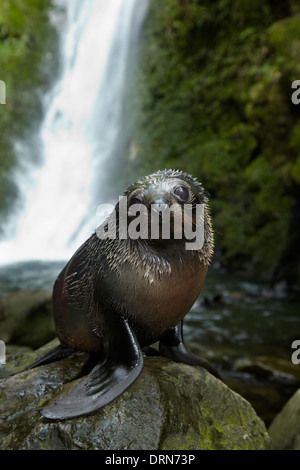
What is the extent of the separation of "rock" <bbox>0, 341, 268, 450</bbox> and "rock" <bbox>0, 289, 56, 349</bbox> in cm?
220

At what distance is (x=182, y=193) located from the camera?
1863 mm

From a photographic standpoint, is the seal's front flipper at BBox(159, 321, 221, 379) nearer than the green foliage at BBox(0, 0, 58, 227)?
Yes

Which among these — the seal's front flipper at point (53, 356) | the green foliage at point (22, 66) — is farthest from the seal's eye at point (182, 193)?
the green foliage at point (22, 66)

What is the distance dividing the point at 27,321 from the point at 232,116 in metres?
9.30

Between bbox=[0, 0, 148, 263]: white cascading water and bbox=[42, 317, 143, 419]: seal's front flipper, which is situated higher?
bbox=[0, 0, 148, 263]: white cascading water

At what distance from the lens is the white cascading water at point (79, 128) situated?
14180mm

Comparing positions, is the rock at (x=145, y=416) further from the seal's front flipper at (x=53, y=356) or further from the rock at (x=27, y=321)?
the rock at (x=27, y=321)

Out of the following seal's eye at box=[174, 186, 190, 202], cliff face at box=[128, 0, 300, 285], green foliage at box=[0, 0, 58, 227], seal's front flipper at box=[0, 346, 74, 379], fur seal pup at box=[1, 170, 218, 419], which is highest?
green foliage at box=[0, 0, 58, 227]

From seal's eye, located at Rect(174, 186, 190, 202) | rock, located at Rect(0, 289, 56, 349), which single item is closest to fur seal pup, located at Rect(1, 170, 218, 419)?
seal's eye, located at Rect(174, 186, 190, 202)

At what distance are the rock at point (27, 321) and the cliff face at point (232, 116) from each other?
5323 millimetres

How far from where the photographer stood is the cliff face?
26.0ft

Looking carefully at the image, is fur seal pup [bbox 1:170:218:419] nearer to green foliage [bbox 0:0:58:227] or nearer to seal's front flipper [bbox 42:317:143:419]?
seal's front flipper [bbox 42:317:143:419]

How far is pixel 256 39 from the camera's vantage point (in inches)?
436

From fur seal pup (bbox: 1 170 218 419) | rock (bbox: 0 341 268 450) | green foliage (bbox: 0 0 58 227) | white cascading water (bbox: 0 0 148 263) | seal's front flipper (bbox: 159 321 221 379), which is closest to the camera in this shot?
rock (bbox: 0 341 268 450)
